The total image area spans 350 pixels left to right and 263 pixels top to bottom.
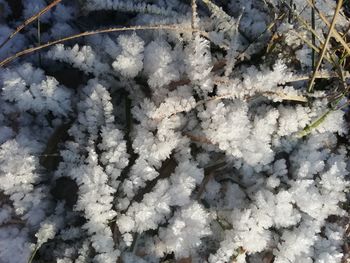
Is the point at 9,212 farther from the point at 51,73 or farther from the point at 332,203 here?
the point at 332,203

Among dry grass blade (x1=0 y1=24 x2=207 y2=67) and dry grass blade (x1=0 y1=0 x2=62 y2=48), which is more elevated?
dry grass blade (x1=0 y1=0 x2=62 y2=48)

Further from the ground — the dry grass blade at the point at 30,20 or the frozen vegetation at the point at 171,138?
the dry grass blade at the point at 30,20

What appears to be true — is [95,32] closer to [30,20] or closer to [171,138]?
[30,20]

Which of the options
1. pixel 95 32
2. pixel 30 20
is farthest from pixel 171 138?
pixel 30 20

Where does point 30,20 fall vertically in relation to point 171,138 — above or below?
above

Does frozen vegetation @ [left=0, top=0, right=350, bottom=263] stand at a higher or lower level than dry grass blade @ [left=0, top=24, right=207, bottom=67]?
lower

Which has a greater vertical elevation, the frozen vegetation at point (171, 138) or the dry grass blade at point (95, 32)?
the dry grass blade at point (95, 32)

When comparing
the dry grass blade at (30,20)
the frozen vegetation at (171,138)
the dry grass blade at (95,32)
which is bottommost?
the frozen vegetation at (171,138)

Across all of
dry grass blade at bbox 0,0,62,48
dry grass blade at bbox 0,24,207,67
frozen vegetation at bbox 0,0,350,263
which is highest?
dry grass blade at bbox 0,0,62,48

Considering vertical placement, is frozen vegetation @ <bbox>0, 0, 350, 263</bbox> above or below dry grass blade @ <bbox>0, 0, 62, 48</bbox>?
below
